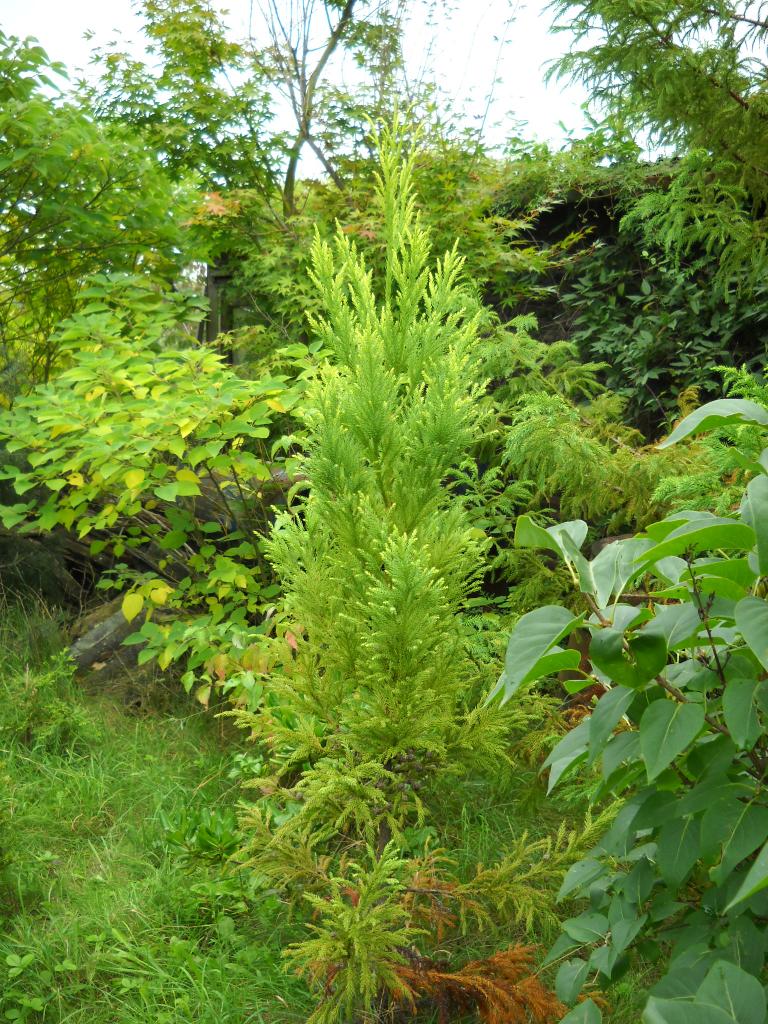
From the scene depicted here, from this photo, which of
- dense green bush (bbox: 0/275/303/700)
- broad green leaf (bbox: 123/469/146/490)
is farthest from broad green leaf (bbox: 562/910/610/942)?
broad green leaf (bbox: 123/469/146/490)

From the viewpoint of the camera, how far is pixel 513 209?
7.08 meters

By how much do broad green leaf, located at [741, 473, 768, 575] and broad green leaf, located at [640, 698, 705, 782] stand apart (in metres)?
0.24

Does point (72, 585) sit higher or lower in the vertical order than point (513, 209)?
lower

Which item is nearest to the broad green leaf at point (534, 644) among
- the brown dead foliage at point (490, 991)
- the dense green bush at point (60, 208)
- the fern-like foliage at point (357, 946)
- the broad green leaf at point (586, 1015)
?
the broad green leaf at point (586, 1015)

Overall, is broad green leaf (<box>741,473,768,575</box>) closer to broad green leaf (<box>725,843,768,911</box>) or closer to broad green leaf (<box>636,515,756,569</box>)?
broad green leaf (<box>636,515,756,569</box>)

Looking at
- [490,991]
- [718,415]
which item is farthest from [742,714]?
[490,991]

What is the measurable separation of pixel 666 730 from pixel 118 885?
2582mm

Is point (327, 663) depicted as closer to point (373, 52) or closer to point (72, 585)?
point (72, 585)

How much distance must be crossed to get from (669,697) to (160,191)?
5696 millimetres

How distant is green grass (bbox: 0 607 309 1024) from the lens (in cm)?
256

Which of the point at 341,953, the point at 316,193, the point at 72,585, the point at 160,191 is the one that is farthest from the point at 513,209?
the point at 341,953

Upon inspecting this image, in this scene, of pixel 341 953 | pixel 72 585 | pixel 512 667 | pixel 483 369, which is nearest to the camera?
pixel 512 667

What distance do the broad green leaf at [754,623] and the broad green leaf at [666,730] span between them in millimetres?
149

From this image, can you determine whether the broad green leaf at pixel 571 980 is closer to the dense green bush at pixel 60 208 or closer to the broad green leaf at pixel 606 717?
the broad green leaf at pixel 606 717
